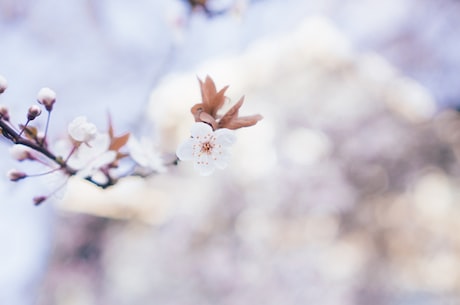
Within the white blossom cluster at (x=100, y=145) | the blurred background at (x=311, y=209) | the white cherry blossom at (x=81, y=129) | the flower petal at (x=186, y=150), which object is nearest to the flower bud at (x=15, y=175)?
the white blossom cluster at (x=100, y=145)

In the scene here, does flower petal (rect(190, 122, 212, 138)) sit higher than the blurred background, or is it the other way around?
the blurred background

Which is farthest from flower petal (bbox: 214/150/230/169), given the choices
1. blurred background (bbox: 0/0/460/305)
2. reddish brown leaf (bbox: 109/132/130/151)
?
blurred background (bbox: 0/0/460/305)

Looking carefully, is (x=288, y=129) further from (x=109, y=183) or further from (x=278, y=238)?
(x=109, y=183)

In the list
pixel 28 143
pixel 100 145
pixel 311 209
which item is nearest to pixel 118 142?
pixel 100 145

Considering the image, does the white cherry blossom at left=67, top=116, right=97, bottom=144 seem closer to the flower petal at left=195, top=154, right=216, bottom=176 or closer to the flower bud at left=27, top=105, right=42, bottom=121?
the flower bud at left=27, top=105, right=42, bottom=121

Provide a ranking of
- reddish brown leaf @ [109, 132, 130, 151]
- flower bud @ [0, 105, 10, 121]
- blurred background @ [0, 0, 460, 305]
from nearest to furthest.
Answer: flower bud @ [0, 105, 10, 121] < reddish brown leaf @ [109, 132, 130, 151] < blurred background @ [0, 0, 460, 305]

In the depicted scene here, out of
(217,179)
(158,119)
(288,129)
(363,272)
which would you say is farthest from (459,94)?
(158,119)

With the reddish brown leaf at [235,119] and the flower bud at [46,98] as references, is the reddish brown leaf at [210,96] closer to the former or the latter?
the reddish brown leaf at [235,119]

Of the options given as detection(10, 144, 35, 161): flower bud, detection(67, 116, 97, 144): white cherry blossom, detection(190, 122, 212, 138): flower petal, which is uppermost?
detection(190, 122, 212, 138): flower petal
